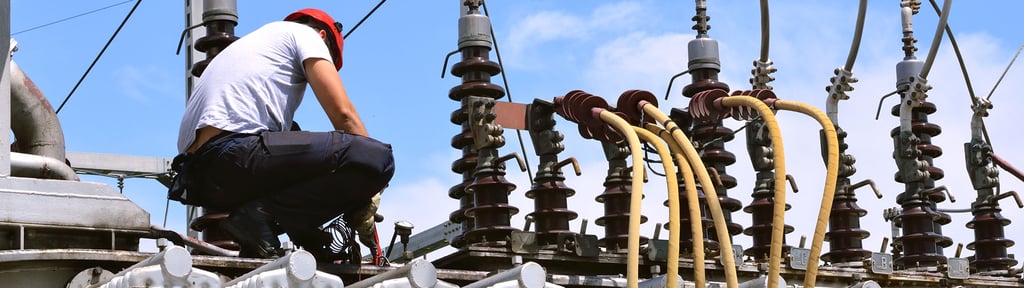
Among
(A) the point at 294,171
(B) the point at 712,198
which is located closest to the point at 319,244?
(A) the point at 294,171

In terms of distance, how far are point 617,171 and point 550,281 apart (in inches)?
75.0

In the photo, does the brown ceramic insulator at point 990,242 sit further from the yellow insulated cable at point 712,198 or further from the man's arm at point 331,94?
the man's arm at point 331,94

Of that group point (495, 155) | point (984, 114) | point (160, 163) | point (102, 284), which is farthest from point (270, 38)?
point (160, 163)

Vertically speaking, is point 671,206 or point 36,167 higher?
point 36,167

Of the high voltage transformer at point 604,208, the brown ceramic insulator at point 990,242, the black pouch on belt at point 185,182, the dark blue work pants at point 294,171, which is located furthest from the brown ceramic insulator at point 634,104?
the brown ceramic insulator at point 990,242

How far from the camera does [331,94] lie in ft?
22.7

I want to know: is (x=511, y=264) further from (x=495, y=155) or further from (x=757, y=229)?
(x=757, y=229)

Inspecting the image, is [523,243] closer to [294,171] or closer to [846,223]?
[294,171]

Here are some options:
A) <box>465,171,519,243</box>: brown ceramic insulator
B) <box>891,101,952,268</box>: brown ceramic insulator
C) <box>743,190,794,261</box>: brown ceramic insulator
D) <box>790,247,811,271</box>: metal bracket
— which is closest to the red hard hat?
<box>465,171,519,243</box>: brown ceramic insulator

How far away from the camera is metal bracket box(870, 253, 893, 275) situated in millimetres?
9477

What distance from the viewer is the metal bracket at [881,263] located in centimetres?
948

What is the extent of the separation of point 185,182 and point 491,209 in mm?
2418

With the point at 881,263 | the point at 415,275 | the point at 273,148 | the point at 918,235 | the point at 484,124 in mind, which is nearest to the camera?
the point at 415,275

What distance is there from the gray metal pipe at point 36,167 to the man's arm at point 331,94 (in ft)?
3.80
